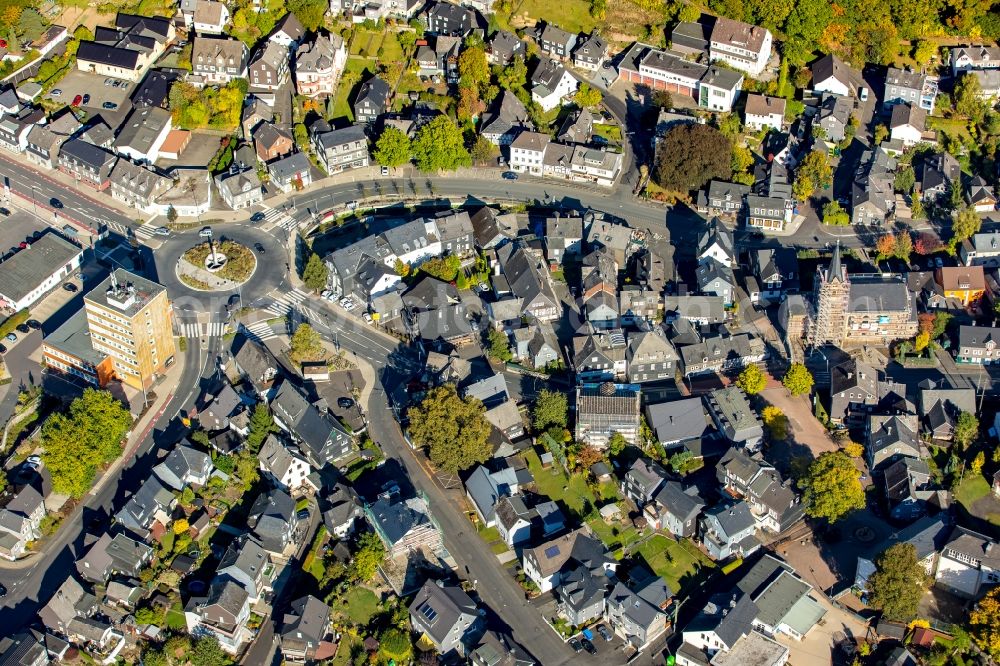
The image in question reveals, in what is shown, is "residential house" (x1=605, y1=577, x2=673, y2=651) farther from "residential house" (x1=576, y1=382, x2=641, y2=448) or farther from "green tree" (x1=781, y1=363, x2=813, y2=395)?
"green tree" (x1=781, y1=363, x2=813, y2=395)

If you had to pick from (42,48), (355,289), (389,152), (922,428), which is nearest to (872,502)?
(922,428)

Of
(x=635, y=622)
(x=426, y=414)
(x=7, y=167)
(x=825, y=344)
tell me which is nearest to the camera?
(x=635, y=622)

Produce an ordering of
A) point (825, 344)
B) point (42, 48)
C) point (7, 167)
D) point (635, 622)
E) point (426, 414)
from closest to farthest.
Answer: point (635, 622) → point (426, 414) → point (825, 344) → point (7, 167) → point (42, 48)

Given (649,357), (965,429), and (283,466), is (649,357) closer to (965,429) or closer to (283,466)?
(965,429)

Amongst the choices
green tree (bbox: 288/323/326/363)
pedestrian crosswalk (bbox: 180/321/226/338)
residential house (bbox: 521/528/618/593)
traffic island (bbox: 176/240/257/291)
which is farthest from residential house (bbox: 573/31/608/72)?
residential house (bbox: 521/528/618/593)

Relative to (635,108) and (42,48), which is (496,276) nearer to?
(635,108)
